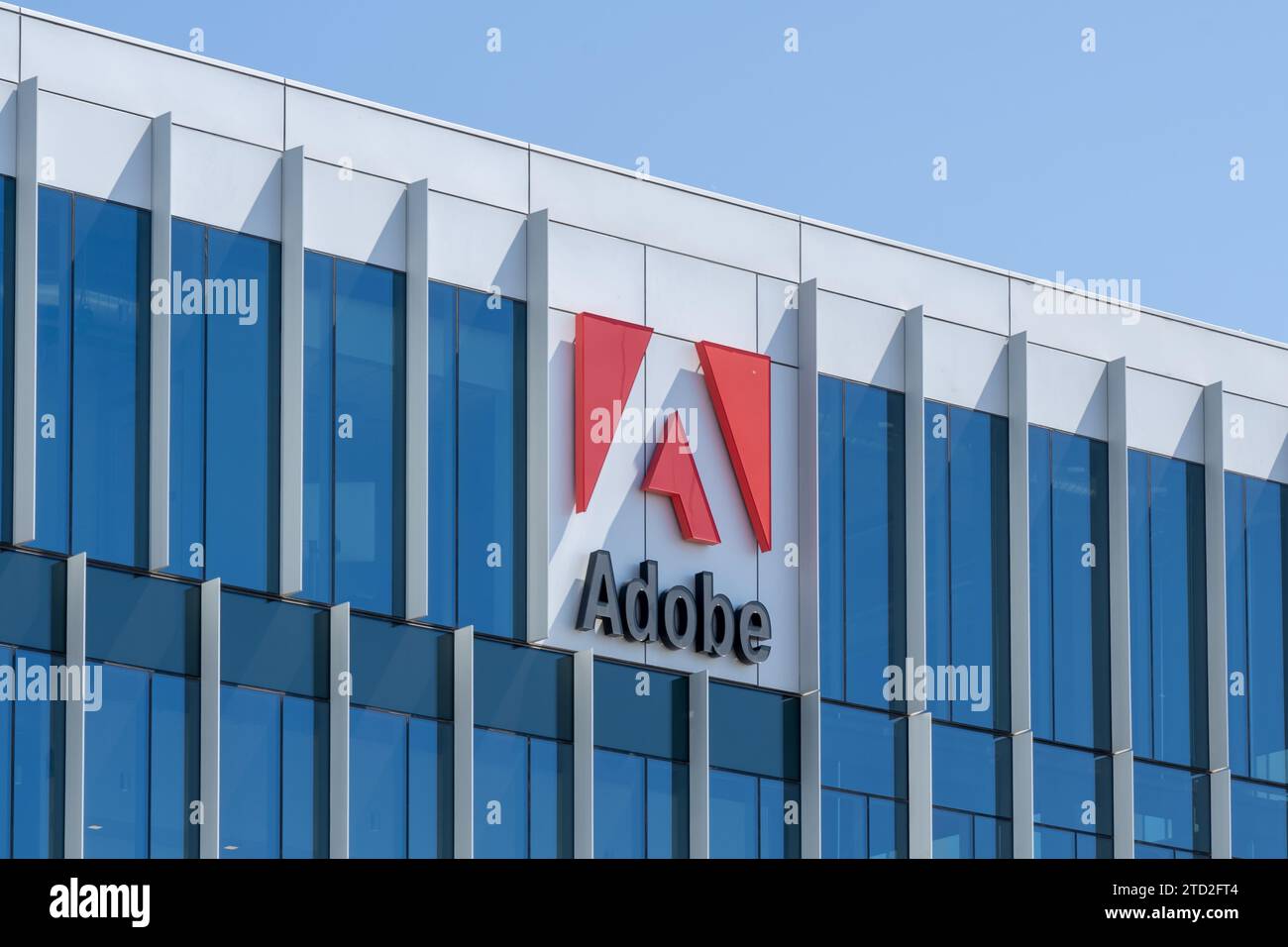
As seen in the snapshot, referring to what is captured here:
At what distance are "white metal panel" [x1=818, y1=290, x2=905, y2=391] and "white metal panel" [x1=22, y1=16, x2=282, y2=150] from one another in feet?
28.6

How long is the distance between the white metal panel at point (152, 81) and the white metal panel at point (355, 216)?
794 millimetres

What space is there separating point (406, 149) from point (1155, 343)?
44.9ft

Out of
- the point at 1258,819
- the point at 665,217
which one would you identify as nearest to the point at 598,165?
the point at 665,217

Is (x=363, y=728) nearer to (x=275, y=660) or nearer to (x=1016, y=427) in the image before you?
(x=275, y=660)

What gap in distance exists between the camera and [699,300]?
3253cm

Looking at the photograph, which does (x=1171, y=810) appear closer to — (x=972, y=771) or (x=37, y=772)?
(x=972, y=771)

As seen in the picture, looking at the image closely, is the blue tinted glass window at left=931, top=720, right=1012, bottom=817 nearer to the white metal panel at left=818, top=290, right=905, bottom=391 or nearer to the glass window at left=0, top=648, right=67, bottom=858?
the white metal panel at left=818, top=290, right=905, bottom=391

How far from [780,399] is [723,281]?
1842 mm

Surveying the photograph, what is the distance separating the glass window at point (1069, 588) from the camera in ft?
115

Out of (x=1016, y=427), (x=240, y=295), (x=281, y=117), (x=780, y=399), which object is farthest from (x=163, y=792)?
(x=1016, y=427)

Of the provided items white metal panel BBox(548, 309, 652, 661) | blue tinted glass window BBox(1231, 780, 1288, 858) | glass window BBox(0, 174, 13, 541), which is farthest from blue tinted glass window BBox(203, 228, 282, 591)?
blue tinted glass window BBox(1231, 780, 1288, 858)

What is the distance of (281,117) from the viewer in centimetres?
2925

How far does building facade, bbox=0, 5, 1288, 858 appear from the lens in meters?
27.1
